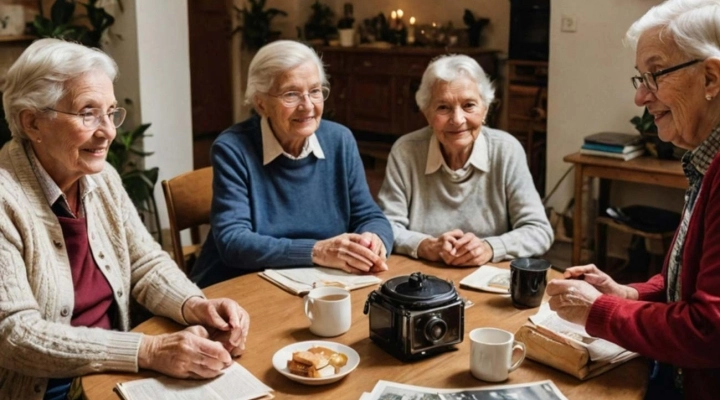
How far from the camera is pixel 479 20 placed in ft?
20.2

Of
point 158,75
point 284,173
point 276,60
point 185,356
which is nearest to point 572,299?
point 185,356

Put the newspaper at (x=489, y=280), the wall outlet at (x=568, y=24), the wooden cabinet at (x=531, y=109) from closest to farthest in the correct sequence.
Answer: the newspaper at (x=489, y=280), the wall outlet at (x=568, y=24), the wooden cabinet at (x=531, y=109)

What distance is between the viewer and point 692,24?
142cm

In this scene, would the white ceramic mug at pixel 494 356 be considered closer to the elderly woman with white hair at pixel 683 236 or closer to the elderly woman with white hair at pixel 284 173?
the elderly woman with white hair at pixel 683 236

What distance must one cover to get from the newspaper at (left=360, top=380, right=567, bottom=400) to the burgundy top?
2.43ft

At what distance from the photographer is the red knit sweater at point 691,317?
4.24ft

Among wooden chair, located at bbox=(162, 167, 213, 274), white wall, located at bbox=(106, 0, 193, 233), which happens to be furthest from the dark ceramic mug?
white wall, located at bbox=(106, 0, 193, 233)

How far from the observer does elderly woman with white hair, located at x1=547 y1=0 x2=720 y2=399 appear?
4.29 ft

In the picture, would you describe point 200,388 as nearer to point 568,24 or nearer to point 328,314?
point 328,314

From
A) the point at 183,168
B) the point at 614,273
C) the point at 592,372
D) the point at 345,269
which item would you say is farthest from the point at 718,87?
Result: the point at 183,168

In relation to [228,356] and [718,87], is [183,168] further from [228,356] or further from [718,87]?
[718,87]

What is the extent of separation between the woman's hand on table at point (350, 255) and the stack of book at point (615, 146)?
224 centimetres

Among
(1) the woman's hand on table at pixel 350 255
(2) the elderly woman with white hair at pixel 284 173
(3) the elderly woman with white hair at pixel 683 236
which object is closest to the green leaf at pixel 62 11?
(2) the elderly woman with white hair at pixel 284 173

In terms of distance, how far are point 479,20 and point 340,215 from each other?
4.23 meters
